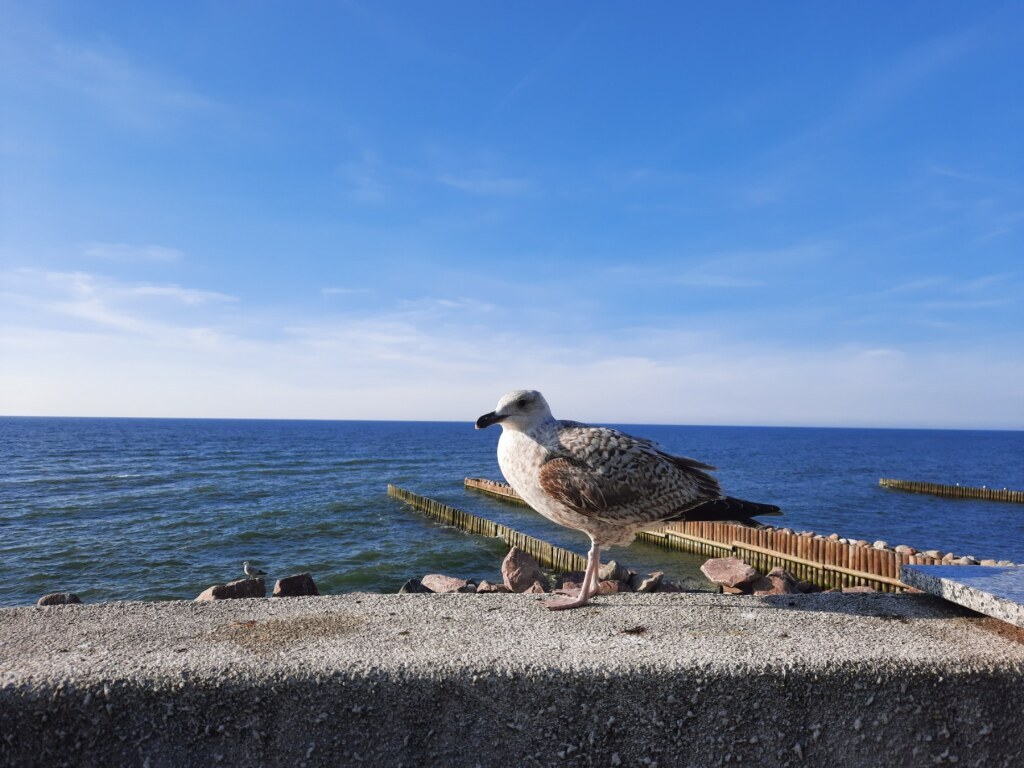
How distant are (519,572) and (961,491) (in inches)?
1853

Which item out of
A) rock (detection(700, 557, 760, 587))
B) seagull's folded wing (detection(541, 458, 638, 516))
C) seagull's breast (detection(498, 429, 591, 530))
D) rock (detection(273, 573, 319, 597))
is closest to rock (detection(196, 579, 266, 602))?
rock (detection(273, 573, 319, 597))

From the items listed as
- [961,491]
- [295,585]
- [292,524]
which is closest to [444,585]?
[295,585]

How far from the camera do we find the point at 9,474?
147ft

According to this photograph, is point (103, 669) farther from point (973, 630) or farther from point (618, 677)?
point (973, 630)

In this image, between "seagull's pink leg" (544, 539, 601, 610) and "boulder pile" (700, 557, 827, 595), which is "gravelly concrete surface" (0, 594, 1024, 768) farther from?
"boulder pile" (700, 557, 827, 595)

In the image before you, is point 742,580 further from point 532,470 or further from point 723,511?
point 532,470

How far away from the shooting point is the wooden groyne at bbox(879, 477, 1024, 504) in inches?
1656

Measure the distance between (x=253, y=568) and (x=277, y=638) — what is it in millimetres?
15205

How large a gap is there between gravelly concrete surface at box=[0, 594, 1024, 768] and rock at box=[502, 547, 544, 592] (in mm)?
6054

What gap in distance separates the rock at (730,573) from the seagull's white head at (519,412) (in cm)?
655

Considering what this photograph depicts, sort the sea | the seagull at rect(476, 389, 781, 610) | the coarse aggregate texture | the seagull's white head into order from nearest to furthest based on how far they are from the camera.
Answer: the coarse aggregate texture < the seagull at rect(476, 389, 781, 610) < the seagull's white head < the sea

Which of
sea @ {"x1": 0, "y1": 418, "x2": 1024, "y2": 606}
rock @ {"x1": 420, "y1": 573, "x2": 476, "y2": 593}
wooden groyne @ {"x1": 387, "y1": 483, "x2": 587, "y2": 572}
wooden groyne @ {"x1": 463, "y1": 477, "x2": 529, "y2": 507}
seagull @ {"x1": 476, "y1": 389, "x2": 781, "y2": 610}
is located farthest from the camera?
wooden groyne @ {"x1": 463, "y1": 477, "x2": 529, "y2": 507}

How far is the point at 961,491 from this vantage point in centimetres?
4450

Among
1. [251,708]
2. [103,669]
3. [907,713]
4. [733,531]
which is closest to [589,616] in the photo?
[907,713]
